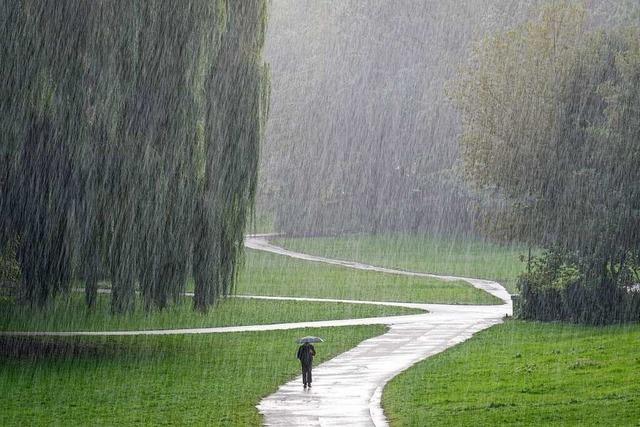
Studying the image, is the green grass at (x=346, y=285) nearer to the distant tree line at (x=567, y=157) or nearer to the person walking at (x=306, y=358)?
the distant tree line at (x=567, y=157)

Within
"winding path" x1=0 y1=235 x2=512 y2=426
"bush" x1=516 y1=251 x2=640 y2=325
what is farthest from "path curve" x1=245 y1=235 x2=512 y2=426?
"bush" x1=516 y1=251 x2=640 y2=325

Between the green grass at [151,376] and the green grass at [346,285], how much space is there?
45.6ft

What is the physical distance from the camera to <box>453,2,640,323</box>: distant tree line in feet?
128

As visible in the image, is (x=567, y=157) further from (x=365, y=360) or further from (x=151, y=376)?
(x=151, y=376)

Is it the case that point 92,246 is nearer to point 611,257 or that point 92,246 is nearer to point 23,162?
point 23,162

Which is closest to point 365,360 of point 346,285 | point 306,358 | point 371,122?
point 306,358

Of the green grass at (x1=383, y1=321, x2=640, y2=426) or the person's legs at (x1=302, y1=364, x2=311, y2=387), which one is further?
the person's legs at (x1=302, y1=364, x2=311, y2=387)

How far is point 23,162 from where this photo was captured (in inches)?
987

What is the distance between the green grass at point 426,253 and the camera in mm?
69125

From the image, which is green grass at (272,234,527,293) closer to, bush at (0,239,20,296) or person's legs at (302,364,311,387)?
bush at (0,239,20,296)

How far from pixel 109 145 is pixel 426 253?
56509 mm

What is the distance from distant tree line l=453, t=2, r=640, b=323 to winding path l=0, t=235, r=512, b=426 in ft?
10.5

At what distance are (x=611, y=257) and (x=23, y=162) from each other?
21.9 m

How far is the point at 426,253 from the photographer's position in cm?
8044
